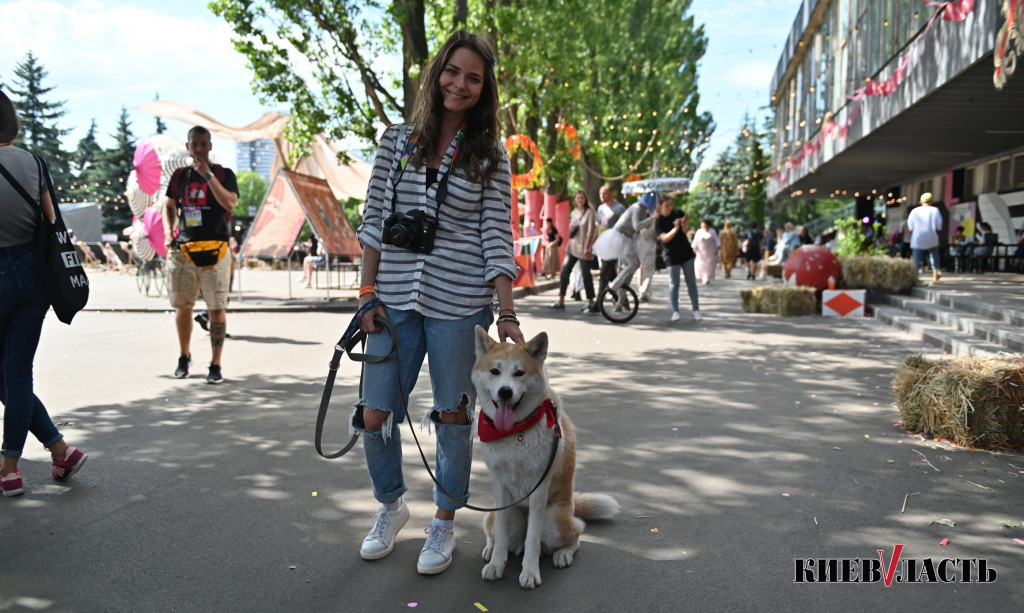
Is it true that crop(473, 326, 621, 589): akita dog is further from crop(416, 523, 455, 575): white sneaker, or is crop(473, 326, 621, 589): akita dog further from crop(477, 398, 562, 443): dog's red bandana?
crop(416, 523, 455, 575): white sneaker

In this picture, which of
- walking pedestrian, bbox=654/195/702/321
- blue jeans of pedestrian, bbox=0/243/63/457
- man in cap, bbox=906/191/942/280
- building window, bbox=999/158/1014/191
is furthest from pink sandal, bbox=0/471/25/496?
building window, bbox=999/158/1014/191

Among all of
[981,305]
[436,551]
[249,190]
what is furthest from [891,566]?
[249,190]

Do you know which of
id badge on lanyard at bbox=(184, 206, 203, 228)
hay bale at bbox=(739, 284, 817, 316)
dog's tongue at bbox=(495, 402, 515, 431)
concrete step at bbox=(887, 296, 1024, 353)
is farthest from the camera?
hay bale at bbox=(739, 284, 817, 316)

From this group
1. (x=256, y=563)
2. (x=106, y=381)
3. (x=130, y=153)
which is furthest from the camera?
(x=130, y=153)

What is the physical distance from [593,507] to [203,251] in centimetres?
475

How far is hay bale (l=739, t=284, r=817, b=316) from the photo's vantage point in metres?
13.7

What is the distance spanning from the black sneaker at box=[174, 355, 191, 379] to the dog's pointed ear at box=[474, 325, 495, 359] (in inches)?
202

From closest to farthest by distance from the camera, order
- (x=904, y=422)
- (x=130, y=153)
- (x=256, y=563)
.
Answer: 1. (x=256, y=563)
2. (x=904, y=422)
3. (x=130, y=153)

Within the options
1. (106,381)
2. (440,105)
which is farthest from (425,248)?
(106,381)

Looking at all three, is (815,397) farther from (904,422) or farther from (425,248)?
(425,248)

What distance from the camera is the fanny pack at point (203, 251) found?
6.69 meters

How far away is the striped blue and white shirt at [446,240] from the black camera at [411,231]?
0.14 ft

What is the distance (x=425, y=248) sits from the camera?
3010 millimetres

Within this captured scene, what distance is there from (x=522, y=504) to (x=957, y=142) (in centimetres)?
2176
